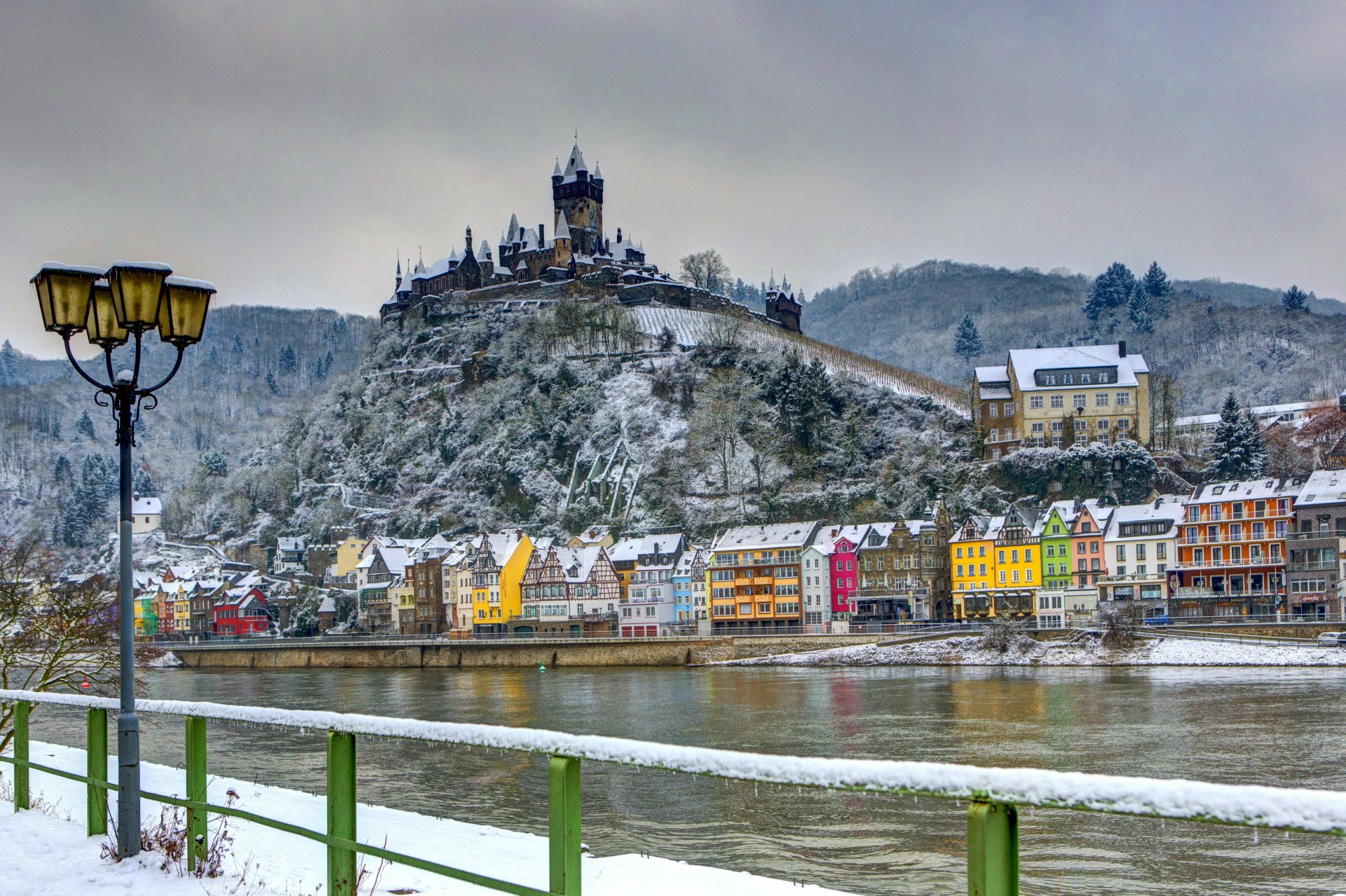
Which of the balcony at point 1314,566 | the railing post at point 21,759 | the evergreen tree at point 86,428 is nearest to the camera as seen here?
the railing post at point 21,759

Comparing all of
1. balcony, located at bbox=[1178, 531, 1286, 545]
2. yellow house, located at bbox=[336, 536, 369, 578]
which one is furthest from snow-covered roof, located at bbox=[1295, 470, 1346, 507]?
yellow house, located at bbox=[336, 536, 369, 578]

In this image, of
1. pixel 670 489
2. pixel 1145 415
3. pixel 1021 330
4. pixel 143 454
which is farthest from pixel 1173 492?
pixel 143 454

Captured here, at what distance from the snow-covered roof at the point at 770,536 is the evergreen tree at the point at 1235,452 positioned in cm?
3002

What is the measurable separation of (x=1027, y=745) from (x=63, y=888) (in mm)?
25224

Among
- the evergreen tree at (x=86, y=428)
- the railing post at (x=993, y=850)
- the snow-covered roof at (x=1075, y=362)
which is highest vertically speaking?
the evergreen tree at (x=86, y=428)

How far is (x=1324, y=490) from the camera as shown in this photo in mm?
64062

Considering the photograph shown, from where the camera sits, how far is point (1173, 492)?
85.0 meters

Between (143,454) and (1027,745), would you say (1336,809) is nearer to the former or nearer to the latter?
(1027,745)

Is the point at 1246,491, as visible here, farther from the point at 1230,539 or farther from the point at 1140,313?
the point at 1140,313

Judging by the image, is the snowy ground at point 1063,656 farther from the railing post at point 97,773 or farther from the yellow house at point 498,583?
the railing post at point 97,773

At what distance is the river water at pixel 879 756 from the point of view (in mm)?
16859

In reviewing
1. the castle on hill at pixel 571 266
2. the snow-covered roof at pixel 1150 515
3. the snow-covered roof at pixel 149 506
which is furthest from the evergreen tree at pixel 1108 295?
the snow-covered roof at pixel 149 506

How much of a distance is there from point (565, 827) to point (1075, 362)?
95128mm

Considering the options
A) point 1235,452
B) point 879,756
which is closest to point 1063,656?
point 879,756
